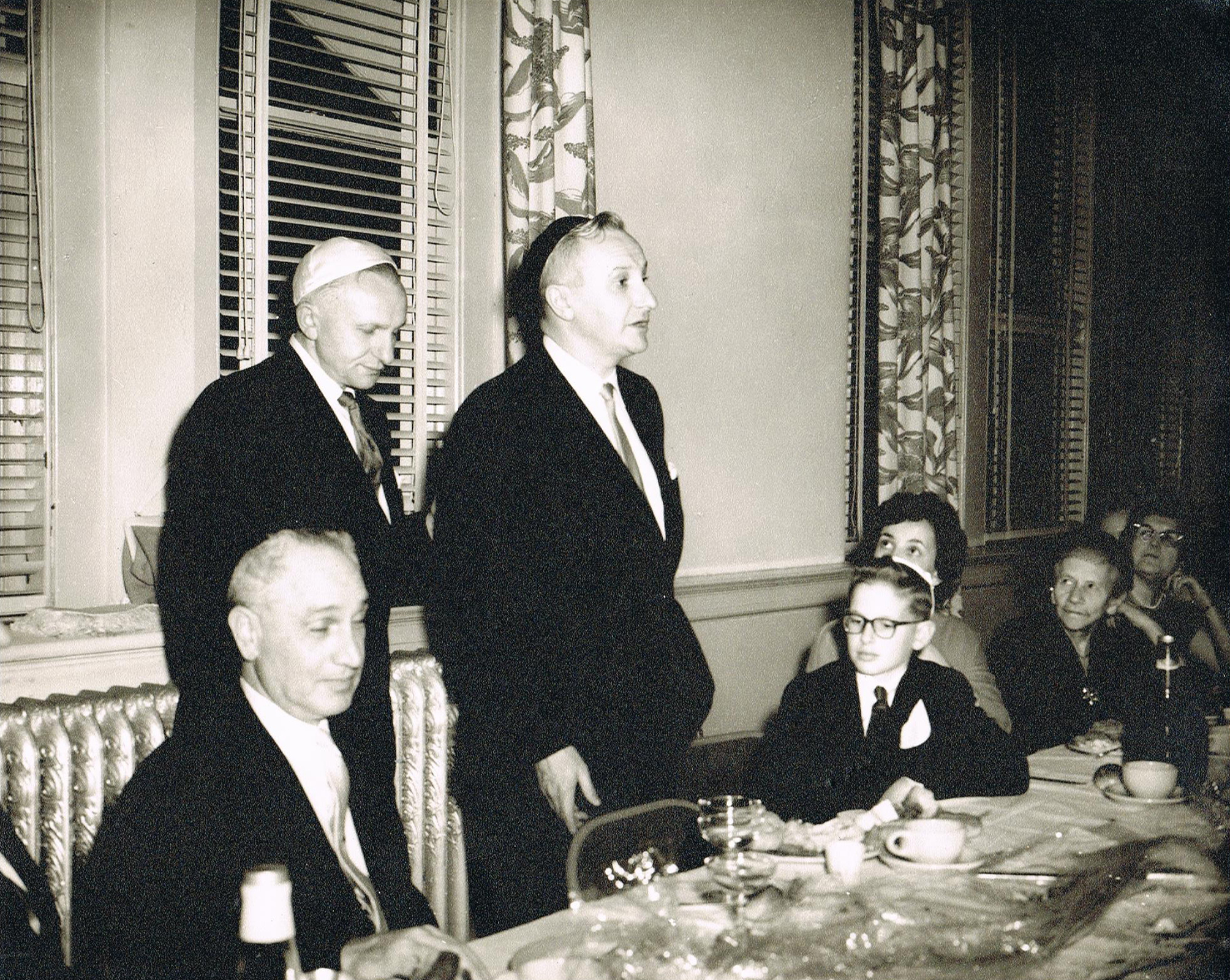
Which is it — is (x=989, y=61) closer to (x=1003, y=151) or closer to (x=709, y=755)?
(x=1003, y=151)

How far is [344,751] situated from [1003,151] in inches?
183

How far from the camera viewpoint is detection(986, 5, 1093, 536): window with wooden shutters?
5570 mm

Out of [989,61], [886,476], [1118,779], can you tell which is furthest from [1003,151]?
[1118,779]

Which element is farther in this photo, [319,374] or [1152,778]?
[319,374]

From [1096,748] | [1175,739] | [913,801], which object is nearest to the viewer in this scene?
[913,801]

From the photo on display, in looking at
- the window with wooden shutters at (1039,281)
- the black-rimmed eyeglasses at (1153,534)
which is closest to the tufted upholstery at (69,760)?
the black-rimmed eyeglasses at (1153,534)

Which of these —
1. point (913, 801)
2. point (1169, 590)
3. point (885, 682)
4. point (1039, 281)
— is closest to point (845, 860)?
point (913, 801)

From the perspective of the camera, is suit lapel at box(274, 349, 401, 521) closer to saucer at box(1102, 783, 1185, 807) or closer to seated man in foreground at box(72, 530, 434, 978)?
seated man in foreground at box(72, 530, 434, 978)

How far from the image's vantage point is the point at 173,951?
1.41 meters

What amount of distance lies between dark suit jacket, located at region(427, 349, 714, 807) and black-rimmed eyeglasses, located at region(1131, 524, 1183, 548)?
8.87ft

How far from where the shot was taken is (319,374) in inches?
93.2

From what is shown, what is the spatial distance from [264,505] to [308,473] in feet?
0.35

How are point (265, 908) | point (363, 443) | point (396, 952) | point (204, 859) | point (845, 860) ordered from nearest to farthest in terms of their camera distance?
point (265, 908)
point (396, 952)
point (204, 859)
point (845, 860)
point (363, 443)

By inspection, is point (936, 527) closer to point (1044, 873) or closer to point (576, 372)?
point (576, 372)
